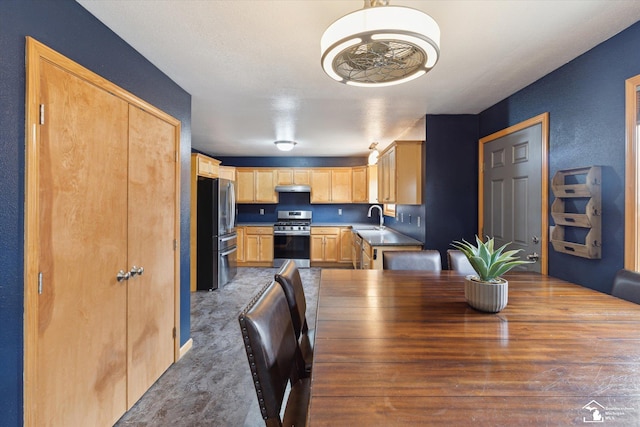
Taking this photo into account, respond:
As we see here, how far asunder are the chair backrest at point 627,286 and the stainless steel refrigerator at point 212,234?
4211 millimetres

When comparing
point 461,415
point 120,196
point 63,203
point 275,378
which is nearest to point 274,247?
point 120,196

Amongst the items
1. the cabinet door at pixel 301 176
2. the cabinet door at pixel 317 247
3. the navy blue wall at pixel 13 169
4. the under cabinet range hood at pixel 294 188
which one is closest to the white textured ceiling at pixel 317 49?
the navy blue wall at pixel 13 169

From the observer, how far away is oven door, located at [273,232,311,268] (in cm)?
589

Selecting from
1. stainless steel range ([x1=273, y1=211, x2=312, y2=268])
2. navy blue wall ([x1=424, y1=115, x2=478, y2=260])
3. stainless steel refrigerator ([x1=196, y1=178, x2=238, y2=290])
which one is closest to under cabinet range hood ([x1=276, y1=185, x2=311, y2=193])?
stainless steel range ([x1=273, y1=211, x2=312, y2=268])

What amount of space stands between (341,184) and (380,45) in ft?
16.3

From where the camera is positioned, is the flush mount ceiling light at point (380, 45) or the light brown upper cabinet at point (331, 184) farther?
the light brown upper cabinet at point (331, 184)

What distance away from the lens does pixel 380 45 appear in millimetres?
1277

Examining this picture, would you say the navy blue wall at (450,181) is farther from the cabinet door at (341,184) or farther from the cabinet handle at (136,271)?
the cabinet door at (341,184)

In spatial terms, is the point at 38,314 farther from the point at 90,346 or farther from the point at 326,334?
the point at 326,334

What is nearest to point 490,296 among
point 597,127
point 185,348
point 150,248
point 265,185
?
point 597,127

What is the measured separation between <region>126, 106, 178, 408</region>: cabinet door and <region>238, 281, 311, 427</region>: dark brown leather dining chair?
1195 millimetres

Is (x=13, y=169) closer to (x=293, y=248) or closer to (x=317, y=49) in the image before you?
(x=317, y=49)

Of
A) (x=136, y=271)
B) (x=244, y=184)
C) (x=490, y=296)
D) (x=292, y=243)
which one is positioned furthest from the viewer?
(x=244, y=184)

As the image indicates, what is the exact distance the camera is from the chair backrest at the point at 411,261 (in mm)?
2328
